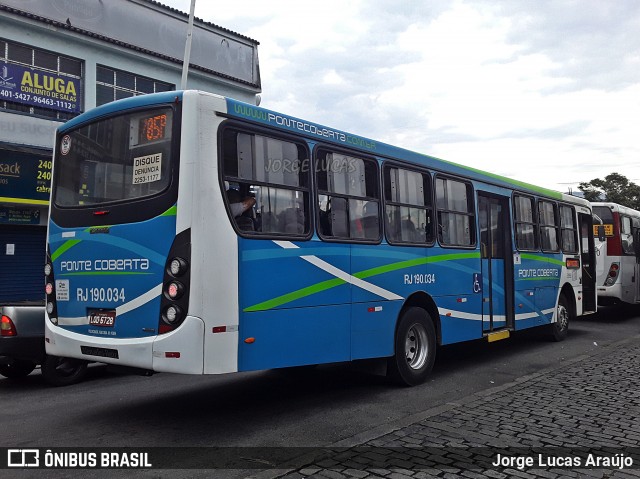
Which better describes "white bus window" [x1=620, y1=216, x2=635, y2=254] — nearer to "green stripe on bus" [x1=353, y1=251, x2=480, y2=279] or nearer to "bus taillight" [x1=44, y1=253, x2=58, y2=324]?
"green stripe on bus" [x1=353, y1=251, x2=480, y2=279]

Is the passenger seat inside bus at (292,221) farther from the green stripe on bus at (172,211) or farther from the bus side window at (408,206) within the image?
the bus side window at (408,206)

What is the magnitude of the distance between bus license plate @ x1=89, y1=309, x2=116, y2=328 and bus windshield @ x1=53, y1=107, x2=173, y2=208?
108 cm

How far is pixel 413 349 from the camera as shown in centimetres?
812

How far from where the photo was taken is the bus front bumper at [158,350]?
523 cm

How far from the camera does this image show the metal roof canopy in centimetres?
1680

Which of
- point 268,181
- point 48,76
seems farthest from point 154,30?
point 268,181

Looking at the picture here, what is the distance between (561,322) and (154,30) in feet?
48.2

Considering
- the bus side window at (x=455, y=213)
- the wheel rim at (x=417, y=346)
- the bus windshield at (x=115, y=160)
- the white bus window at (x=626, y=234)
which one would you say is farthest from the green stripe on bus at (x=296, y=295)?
the white bus window at (x=626, y=234)

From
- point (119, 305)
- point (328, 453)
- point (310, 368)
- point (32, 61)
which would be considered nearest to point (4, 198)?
point (32, 61)

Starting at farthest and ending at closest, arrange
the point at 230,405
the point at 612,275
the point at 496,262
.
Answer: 1. the point at 612,275
2. the point at 496,262
3. the point at 230,405

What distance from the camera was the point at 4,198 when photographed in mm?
15930

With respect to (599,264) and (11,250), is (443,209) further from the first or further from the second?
(11,250)

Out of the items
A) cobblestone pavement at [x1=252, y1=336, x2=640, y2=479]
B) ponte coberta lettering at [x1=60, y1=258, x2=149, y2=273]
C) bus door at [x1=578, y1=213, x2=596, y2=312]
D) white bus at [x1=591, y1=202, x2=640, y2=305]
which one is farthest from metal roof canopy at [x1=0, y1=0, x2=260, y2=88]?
cobblestone pavement at [x1=252, y1=336, x2=640, y2=479]

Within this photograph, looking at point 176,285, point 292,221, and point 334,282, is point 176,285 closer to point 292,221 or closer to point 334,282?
point 292,221
